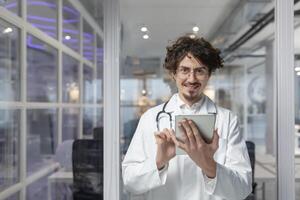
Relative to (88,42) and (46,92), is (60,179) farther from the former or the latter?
(88,42)

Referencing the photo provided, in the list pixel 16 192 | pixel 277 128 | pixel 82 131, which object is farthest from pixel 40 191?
pixel 277 128

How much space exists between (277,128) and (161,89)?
77 cm

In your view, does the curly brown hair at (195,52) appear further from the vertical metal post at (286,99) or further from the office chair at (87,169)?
the office chair at (87,169)

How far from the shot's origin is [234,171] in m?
1.28

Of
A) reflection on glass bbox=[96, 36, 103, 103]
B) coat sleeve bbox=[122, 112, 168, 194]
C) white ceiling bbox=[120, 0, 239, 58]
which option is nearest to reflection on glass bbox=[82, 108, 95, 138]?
reflection on glass bbox=[96, 36, 103, 103]

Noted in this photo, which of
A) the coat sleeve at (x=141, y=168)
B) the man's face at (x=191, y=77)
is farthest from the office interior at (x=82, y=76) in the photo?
the coat sleeve at (x=141, y=168)

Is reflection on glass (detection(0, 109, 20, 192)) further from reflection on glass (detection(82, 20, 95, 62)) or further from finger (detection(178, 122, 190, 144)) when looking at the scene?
finger (detection(178, 122, 190, 144))

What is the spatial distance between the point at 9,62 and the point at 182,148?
63.7 inches

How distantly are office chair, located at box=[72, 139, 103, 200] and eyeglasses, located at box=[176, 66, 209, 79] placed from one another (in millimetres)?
862

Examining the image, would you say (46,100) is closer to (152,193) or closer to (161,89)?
(161,89)

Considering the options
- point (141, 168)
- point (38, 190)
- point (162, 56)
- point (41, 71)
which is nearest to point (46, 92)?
point (41, 71)

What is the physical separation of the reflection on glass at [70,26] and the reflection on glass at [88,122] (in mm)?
573

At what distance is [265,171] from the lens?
7.36 ft

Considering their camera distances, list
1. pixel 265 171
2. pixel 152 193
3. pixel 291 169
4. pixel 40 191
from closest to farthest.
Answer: pixel 152 193 → pixel 291 169 → pixel 265 171 → pixel 40 191
